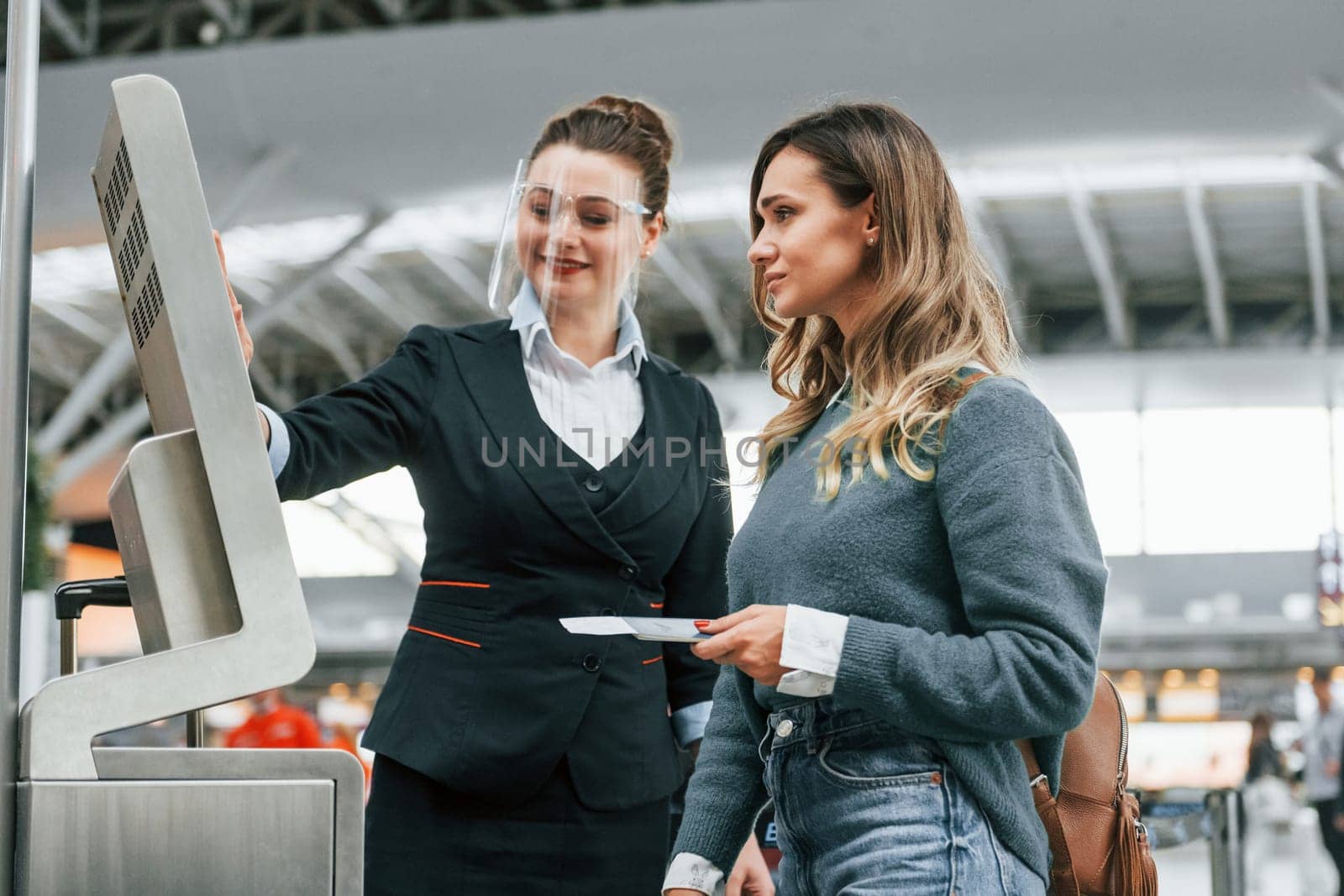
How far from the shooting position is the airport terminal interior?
910 cm

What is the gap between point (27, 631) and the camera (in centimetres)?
877

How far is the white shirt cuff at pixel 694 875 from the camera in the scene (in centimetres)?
153

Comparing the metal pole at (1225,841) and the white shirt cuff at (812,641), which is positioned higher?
the white shirt cuff at (812,641)

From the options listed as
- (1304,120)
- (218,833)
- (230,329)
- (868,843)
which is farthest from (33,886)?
(1304,120)

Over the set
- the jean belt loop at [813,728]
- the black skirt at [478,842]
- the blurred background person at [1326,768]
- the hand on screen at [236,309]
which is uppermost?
the hand on screen at [236,309]

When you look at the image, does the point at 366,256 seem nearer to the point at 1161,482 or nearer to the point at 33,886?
the point at 1161,482

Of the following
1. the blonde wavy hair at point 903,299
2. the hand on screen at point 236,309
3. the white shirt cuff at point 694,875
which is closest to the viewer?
the hand on screen at point 236,309

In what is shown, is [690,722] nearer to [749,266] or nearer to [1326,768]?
[749,266]

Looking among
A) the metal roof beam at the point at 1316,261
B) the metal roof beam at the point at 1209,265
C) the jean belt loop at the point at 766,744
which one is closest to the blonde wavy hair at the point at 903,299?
the jean belt loop at the point at 766,744

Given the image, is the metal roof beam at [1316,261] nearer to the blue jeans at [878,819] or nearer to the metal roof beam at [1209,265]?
the metal roof beam at [1209,265]

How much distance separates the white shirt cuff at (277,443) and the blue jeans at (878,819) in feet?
2.10

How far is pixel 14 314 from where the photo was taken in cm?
121

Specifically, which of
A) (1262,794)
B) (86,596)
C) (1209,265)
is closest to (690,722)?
(86,596)

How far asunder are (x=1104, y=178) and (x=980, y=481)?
1664 cm
